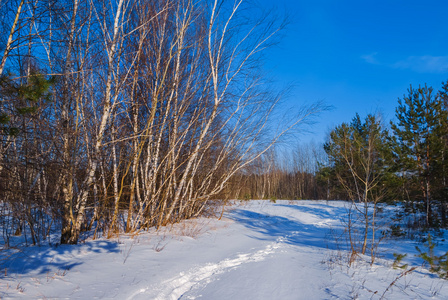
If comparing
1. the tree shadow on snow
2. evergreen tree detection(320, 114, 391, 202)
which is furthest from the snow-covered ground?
evergreen tree detection(320, 114, 391, 202)

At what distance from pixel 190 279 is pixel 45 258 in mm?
2516

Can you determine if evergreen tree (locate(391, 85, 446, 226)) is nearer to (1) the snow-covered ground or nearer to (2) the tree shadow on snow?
(1) the snow-covered ground

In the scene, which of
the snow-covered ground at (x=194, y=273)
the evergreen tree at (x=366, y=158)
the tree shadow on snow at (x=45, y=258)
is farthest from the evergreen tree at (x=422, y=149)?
the tree shadow on snow at (x=45, y=258)

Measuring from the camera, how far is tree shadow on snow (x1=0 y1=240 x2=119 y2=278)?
13.7ft

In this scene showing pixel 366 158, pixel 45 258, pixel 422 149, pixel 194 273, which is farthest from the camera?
pixel 422 149

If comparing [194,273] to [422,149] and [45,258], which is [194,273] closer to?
[45,258]

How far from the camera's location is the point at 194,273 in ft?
16.3

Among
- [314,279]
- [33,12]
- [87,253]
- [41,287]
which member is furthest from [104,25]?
[314,279]

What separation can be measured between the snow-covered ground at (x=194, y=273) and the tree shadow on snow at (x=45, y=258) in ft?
0.04

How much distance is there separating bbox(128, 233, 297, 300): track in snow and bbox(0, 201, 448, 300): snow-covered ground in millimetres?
14

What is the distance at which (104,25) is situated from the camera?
635 cm

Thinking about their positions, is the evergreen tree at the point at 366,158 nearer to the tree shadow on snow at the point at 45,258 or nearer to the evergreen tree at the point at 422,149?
the evergreen tree at the point at 422,149

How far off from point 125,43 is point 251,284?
657 cm

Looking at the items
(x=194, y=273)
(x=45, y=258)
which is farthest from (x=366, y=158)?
(x=45, y=258)
